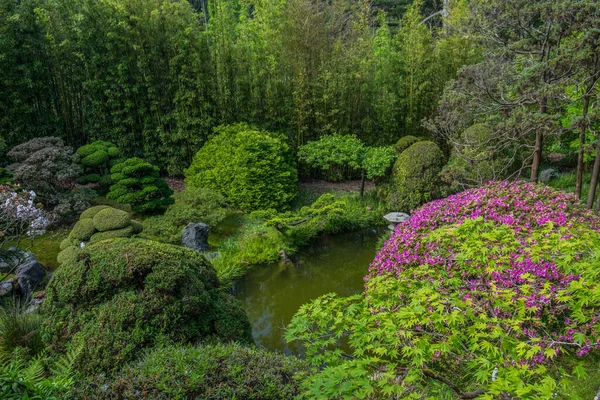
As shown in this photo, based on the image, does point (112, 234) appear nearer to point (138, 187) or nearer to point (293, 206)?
point (138, 187)

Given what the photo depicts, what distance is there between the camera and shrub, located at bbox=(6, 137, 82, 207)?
6023mm

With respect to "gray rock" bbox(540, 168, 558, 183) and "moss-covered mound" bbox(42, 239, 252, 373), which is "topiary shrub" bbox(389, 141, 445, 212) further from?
"moss-covered mound" bbox(42, 239, 252, 373)

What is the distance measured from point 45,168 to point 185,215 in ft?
7.51

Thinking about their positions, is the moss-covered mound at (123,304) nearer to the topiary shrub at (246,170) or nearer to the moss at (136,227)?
the moss at (136,227)

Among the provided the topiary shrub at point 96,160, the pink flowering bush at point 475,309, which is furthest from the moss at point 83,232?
the pink flowering bush at point 475,309

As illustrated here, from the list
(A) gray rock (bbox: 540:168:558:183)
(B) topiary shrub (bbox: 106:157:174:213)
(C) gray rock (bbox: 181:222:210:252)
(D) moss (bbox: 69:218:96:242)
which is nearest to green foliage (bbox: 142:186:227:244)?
(C) gray rock (bbox: 181:222:210:252)

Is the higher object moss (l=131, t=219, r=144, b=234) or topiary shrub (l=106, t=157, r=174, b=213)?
topiary shrub (l=106, t=157, r=174, b=213)

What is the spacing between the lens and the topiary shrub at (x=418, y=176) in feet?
23.9

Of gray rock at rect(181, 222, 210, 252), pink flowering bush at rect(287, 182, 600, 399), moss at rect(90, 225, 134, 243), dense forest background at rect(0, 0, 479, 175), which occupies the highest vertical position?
dense forest background at rect(0, 0, 479, 175)

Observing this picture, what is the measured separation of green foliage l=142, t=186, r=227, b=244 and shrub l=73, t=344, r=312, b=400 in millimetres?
3837

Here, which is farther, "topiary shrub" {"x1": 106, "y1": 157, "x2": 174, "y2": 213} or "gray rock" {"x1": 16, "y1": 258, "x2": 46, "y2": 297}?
"topiary shrub" {"x1": 106, "y1": 157, "x2": 174, "y2": 213}

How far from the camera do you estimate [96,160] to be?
7.02 meters

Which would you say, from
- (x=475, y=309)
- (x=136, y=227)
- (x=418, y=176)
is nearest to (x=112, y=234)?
(x=136, y=227)

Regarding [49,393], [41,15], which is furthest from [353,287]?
[41,15]
